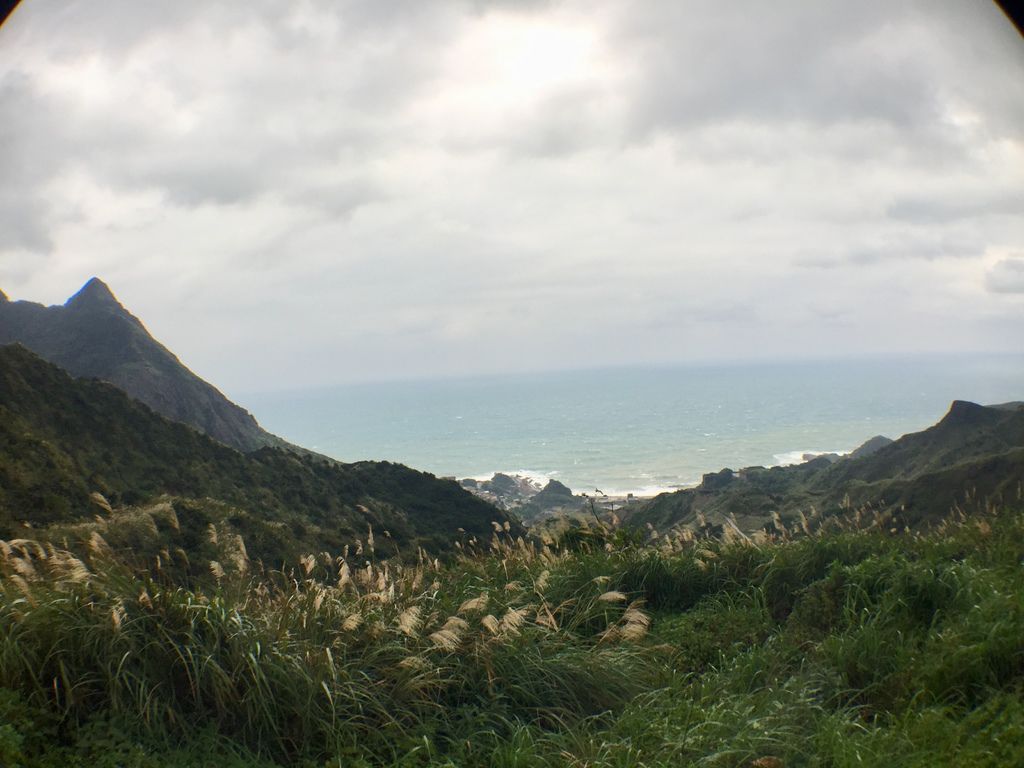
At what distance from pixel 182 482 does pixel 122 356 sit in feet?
A: 78.1

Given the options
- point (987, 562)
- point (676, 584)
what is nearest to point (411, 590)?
point (676, 584)

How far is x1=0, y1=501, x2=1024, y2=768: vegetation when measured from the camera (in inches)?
152

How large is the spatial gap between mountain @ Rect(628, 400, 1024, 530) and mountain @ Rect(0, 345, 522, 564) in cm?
741

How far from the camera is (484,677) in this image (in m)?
4.88

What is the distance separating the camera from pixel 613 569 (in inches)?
297

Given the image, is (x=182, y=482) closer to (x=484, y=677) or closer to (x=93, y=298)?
(x=484, y=677)

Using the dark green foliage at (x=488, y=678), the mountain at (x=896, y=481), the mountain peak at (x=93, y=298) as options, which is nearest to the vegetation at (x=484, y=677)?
the dark green foliage at (x=488, y=678)

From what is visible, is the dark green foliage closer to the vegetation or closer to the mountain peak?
the vegetation

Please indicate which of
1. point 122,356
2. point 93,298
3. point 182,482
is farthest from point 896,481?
point 93,298

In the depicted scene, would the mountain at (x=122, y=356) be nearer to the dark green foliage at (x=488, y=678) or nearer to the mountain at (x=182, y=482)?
the mountain at (x=182, y=482)

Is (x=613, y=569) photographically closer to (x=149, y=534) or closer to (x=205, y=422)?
(x=149, y=534)

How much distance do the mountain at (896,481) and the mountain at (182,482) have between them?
24.3 feet

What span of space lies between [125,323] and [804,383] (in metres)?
144

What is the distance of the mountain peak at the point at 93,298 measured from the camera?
45.3 m
